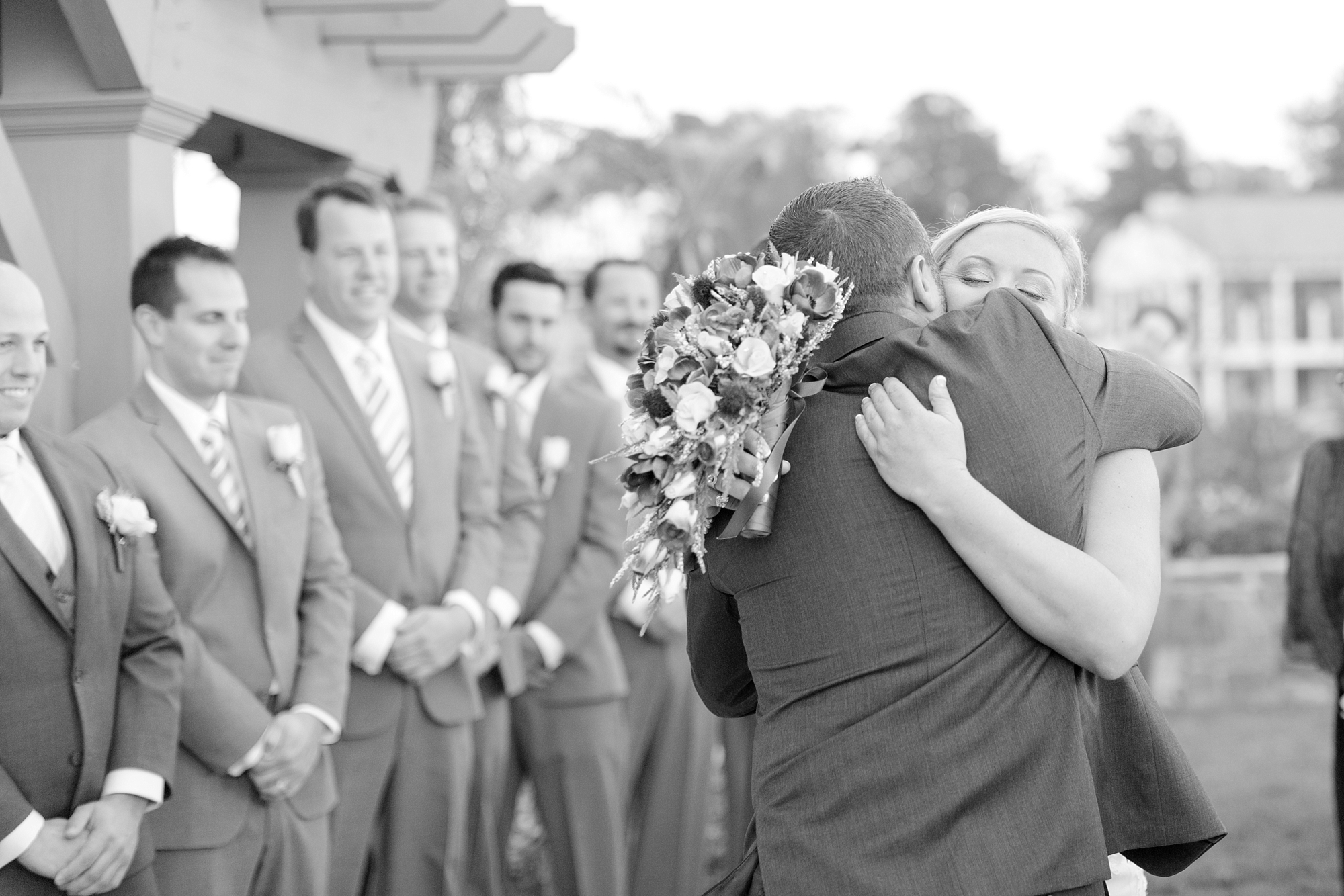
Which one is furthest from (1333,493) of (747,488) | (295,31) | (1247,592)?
(1247,592)

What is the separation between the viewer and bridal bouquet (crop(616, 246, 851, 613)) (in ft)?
7.86

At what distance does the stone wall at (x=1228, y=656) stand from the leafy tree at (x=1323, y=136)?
66.5 m

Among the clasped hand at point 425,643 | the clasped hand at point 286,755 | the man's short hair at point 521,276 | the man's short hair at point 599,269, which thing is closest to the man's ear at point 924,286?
the clasped hand at point 286,755

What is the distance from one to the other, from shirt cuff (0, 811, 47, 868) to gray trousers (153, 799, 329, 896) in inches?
23.3

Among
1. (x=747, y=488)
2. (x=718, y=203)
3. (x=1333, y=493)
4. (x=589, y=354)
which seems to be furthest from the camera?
(x=718, y=203)

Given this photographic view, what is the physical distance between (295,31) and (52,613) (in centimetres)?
308

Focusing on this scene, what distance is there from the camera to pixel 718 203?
57.5ft

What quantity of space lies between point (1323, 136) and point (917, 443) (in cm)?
7877

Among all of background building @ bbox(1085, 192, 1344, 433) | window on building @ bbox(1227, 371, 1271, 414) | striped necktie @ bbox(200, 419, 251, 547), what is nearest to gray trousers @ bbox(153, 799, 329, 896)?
striped necktie @ bbox(200, 419, 251, 547)

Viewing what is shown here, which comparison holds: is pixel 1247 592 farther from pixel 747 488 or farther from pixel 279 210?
pixel 747 488

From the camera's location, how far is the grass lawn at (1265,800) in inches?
269

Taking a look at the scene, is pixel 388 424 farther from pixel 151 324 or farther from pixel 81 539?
pixel 81 539

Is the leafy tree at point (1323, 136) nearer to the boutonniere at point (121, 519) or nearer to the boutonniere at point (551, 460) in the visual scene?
the boutonniere at point (551, 460)

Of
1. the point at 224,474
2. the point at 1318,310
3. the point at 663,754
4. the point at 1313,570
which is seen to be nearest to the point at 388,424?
the point at 224,474
